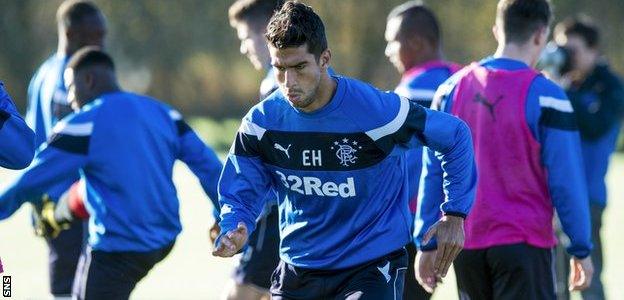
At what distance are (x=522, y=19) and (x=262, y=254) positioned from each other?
2096mm

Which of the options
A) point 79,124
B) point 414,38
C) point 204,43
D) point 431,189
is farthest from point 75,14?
point 204,43

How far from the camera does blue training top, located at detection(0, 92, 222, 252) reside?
6.71 meters

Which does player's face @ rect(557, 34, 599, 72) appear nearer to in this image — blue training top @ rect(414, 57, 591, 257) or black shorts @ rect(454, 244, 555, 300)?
blue training top @ rect(414, 57, 591, 257)

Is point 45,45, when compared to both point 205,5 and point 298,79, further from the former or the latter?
point 298,79

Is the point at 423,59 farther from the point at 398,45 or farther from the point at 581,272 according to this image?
the point at 581,272

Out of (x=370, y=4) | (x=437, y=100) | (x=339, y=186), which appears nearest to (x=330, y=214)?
(x=339, y=186)

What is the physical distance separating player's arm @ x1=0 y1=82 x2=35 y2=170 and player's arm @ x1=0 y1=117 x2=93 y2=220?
59.2 inches

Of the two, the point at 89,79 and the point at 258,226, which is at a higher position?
the point at 89,79

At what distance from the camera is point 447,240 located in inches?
215

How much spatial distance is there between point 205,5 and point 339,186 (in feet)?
107

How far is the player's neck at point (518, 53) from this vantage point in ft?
21.1

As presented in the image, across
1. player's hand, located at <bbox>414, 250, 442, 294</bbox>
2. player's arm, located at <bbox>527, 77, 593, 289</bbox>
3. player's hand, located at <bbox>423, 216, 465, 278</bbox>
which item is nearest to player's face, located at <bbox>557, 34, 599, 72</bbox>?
player's arm, located at <bbox>527, 77, 593, 289</bbox>

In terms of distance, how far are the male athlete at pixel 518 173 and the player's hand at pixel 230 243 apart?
1.39 m

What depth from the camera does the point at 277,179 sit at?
5602 mm
